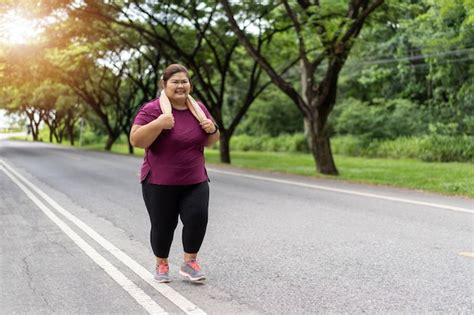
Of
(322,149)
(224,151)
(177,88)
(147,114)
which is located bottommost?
(224,151)

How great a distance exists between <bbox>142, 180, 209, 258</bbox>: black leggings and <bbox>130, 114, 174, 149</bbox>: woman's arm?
445 mm

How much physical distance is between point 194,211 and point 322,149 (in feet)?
39.9

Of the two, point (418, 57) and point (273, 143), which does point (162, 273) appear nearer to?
point (418, 57)

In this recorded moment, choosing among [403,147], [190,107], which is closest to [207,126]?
[190,107]

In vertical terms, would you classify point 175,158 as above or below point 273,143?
above

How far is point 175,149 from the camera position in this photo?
4609mm

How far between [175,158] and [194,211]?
495mm

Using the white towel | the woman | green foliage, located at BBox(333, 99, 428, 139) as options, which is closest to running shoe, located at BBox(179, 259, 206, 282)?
the woman

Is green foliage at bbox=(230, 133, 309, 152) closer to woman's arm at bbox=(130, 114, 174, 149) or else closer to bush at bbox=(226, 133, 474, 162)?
bush at bbox=(226, 133, 474, 162)

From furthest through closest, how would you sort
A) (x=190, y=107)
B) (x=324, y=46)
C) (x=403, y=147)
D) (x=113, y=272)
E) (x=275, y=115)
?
(x=275, y=115), (x=403, y=147), (x=324, y=46), (x=113, y=272), (x=190, y=107)

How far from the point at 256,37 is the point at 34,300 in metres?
20.9

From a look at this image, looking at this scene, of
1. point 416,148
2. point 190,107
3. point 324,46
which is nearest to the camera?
point 190,107

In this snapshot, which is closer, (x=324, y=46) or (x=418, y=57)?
(x=324, y=46)

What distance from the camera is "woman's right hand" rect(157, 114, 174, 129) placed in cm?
441
